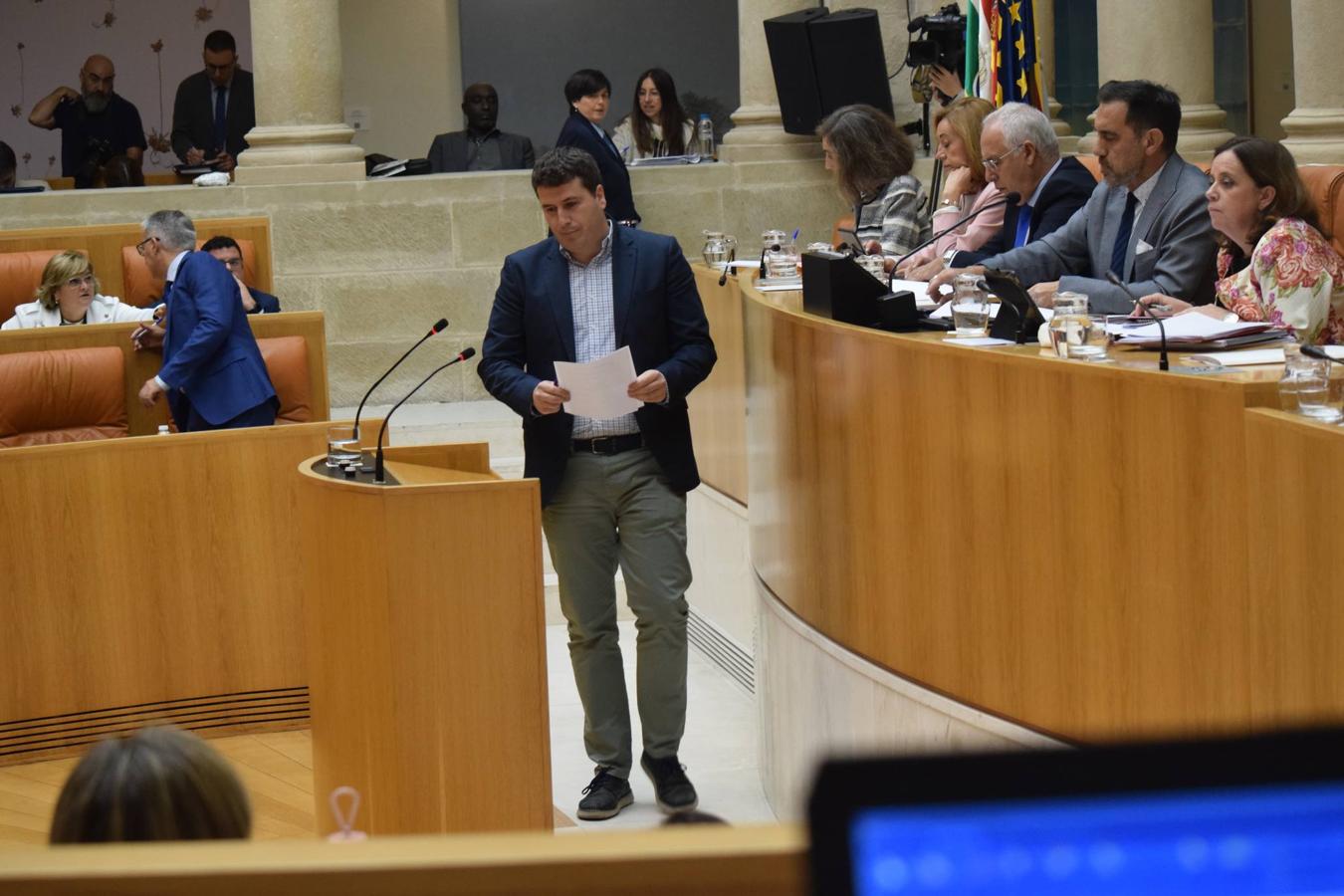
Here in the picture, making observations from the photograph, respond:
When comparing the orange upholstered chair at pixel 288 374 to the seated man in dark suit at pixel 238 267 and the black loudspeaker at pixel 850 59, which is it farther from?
the black loudspeaker at pixel 850 59

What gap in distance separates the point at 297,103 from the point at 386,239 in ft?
2.62

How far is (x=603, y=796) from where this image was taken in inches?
172

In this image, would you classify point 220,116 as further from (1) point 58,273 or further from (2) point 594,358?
(2) point 594,358

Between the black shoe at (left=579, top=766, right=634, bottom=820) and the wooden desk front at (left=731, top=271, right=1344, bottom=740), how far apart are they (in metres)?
0.74

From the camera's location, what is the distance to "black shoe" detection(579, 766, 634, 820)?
4371mm

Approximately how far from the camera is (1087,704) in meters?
2.99

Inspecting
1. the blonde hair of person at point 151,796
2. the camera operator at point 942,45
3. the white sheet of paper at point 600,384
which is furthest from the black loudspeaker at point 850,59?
the blonde hair of person at point 151,796

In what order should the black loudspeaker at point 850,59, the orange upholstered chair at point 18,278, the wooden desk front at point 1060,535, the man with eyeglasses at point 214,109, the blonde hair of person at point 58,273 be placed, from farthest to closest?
1. the man with eyeglasses at point 214,109
2. the black loudspeaker at point 850,59
3. the orange upholstered chair at point 18,278
4. the blonde hair of person at point 58,273
5. the wooden desk front at point 1060,535

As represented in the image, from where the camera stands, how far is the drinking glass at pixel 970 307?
3.41 meters

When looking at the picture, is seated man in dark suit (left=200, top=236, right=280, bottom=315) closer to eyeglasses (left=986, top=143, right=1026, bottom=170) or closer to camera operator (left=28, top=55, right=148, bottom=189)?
camera operator (left=28, top=55, right=148, bottom=189)

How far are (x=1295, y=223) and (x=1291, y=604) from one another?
1.02 meters

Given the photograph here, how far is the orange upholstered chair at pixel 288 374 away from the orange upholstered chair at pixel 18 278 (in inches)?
68.0

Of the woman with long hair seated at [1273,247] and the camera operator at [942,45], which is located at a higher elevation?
the camera operator at [942,45]

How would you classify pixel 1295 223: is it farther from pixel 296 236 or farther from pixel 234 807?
pixel 296 236
